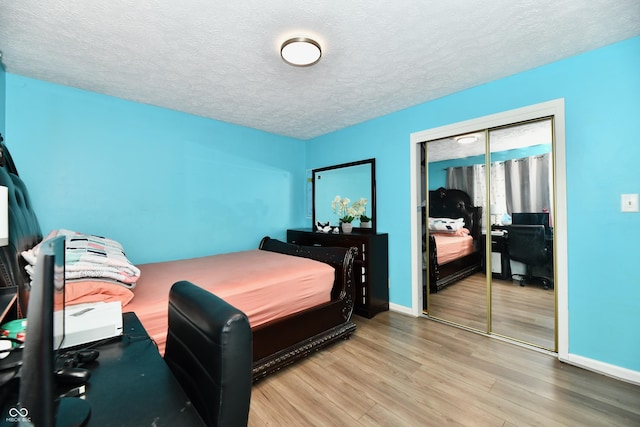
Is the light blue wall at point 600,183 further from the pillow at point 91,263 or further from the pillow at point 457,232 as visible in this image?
the pillow at point 91,263

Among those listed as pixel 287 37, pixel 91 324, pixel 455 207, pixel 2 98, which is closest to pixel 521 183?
pixel 455 207

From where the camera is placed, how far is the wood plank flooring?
2.35m

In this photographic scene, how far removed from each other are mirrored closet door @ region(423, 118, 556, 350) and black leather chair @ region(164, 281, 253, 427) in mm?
2713

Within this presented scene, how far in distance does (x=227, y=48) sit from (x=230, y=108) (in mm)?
1168

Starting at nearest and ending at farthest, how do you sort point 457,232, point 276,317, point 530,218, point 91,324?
1. point 91,324
2. point 276,317
3. point 530,218
4. point 457,232

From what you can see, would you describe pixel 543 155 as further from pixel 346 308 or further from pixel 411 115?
pixel 346 308

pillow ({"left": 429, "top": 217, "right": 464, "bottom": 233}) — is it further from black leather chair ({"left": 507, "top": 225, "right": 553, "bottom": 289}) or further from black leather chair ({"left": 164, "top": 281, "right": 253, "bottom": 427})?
black leather chair ({"left": 164, "top": 281, "right": 253, "bottom": 427})

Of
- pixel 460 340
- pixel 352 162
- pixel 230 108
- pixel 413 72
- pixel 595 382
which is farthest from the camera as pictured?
pixel 352 162

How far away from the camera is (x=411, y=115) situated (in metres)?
3.07

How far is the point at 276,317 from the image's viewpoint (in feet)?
6.93

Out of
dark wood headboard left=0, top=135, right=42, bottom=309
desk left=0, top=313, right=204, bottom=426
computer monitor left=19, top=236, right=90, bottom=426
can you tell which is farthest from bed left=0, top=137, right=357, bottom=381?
computer monitor left=19, top=236, right=90, bottom=426

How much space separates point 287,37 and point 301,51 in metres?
0.13

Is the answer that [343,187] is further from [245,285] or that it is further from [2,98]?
[2,98]

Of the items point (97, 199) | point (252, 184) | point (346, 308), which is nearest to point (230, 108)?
point (252, 184)
